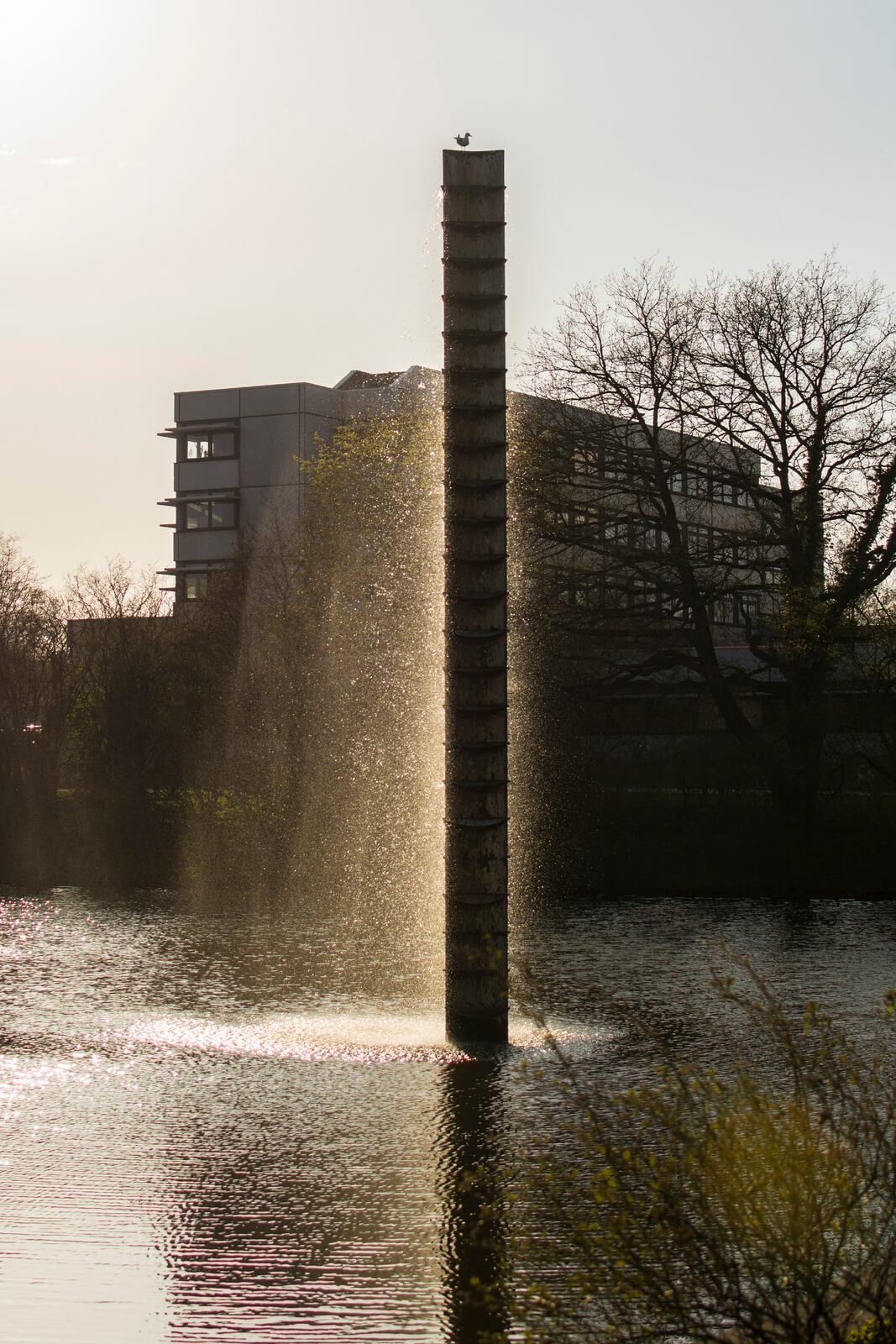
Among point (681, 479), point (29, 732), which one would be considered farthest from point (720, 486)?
point (29, 732)

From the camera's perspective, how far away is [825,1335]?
3859 mm

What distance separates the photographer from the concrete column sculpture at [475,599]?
32.4 feet

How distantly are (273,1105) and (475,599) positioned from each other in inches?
147

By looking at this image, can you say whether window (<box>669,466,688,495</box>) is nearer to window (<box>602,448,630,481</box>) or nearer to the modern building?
window (<box>602,448,630,481</box>)

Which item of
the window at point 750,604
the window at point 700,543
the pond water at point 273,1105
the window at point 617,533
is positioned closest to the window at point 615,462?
the window at point 617,533

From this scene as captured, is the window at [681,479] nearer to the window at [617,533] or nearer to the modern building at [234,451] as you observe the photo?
the window at [617,533]

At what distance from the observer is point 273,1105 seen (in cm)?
827

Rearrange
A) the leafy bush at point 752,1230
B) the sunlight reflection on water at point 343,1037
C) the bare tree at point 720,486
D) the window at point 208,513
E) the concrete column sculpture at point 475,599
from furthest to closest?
the window at point 208,513 < the bare tree at point 720,486 < the concrete column sculpture at point 475,599 < the sunlight reflection on water at point 343,1037 < the leafy bush at point 752,1230

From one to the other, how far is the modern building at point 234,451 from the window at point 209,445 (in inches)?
2.0

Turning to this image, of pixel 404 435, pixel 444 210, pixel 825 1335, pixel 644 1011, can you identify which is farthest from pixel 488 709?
pixel 404 435

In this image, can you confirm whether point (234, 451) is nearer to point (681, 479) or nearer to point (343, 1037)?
point (681, 479)

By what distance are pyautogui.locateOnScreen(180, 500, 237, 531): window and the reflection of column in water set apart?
3157 inches

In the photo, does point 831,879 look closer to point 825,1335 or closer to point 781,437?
point 781,437

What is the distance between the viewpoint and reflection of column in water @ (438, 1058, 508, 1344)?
499 centimetres
